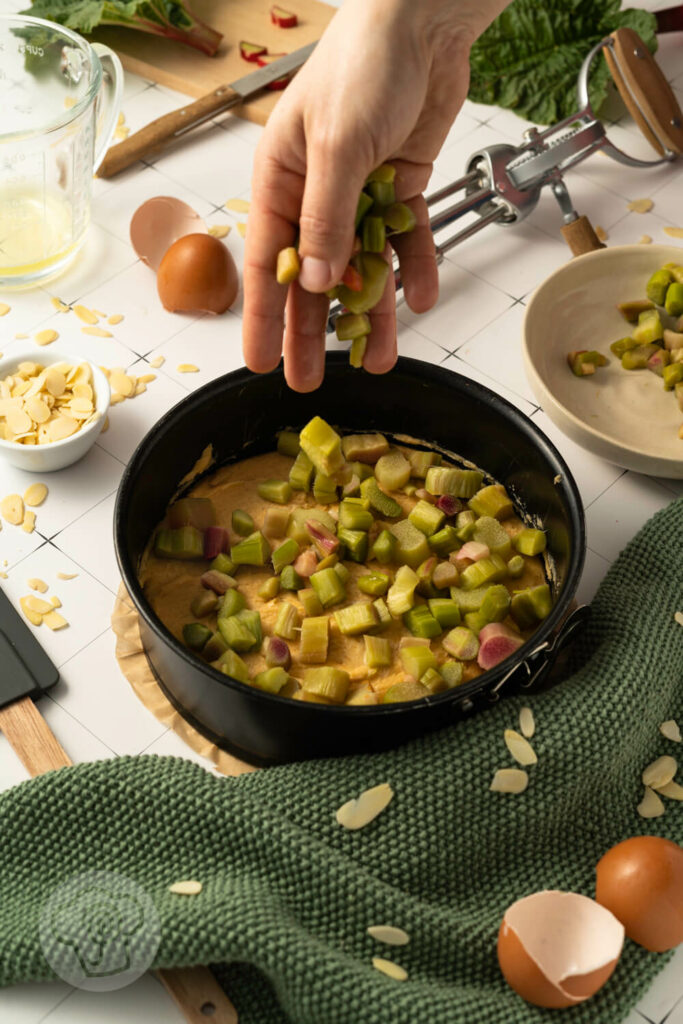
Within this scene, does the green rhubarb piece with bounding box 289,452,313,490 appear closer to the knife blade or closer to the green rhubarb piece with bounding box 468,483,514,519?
the green rhubarb piece with bounding box 468,483,514,519

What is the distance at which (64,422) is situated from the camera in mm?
1371

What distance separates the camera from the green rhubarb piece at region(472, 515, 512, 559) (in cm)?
130

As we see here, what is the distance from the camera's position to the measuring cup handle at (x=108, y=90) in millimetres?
1606

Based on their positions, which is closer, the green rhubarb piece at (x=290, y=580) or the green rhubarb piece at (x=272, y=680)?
the green rhubarb piece at (x=272, y=680)

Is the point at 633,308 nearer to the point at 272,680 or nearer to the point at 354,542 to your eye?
the point at 354,542

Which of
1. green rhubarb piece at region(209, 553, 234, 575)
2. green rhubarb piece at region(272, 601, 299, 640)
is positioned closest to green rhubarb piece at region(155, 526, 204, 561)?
green rhubarb piece at region(209, 553, 234, 575)

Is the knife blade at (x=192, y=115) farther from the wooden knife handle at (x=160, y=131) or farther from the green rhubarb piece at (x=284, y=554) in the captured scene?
the green rhubarb piece at (x=284, y=554)

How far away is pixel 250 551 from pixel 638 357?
2.22 ft

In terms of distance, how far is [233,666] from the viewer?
116cm

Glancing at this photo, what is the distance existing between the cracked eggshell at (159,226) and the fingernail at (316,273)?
0.68m

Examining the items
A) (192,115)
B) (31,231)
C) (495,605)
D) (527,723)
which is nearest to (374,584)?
(495,605)

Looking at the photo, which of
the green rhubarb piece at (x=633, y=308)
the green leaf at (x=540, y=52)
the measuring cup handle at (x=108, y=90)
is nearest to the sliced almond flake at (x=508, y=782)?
the green rhubarb piece at (x=633, y=308)

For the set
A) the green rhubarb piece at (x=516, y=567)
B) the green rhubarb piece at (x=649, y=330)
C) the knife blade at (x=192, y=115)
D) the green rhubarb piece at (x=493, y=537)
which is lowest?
the green rhubarb piece at (x=516, y=567)

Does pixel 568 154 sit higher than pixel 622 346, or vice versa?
pixel 568 154
